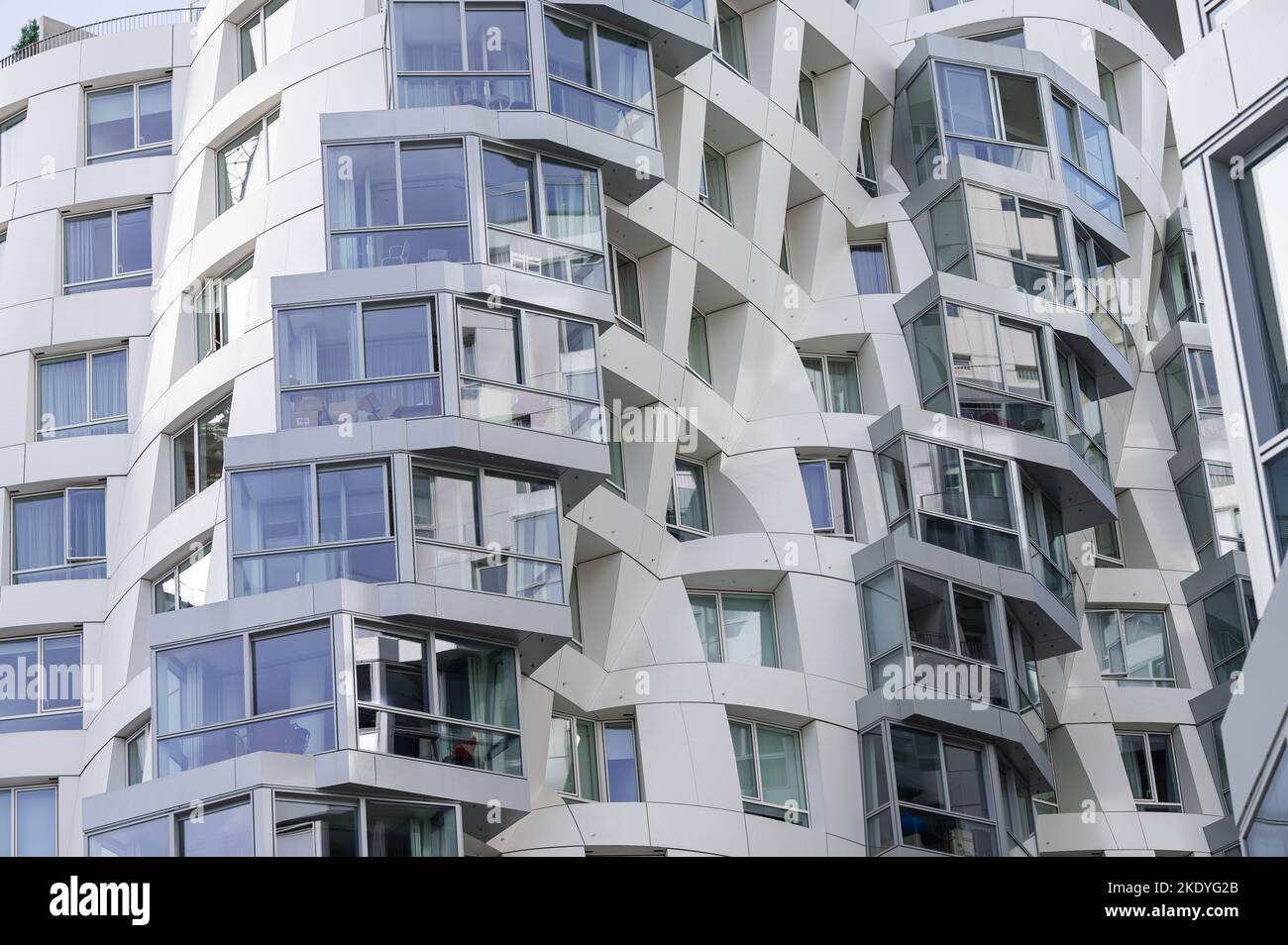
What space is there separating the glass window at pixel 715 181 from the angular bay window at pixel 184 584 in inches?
446

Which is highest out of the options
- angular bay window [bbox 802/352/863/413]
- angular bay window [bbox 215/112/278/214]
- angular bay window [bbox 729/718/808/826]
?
angular bay window [bbox 215/112/278/214]

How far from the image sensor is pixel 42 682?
3466 cm

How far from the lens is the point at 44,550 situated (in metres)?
35.7

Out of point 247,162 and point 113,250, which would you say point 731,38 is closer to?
point 247,162

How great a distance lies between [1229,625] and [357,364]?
18386 mm

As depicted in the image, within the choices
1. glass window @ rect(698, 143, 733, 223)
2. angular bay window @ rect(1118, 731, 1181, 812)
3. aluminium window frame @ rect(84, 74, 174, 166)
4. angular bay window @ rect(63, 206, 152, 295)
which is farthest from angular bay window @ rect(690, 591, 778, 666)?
aluminium window frame @ rect(84, 74, 174, 166)

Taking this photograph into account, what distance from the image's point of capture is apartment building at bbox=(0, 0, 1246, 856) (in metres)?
28.1

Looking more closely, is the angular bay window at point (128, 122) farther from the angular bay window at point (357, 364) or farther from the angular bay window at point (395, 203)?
the angular bay window at point (357, 364)

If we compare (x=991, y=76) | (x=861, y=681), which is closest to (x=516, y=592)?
(x=861, y=681)

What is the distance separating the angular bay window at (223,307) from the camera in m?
33.8

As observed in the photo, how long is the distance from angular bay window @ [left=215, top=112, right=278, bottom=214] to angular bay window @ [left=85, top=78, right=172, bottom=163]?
2900mm

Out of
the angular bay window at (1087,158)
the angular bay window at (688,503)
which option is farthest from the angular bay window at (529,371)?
the angular bay window at (1087,158)

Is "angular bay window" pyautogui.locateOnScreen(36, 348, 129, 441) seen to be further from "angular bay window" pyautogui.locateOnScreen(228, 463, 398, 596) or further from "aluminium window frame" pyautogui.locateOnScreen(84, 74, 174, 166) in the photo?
"angular bay window" pyautogui.locateOnScreen(228, 463, 398, 596)
